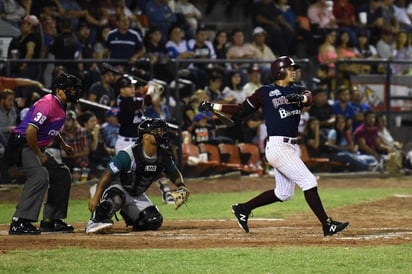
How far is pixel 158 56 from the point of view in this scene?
20938mm

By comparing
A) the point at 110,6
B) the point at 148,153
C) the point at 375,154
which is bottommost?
the point at 375,154

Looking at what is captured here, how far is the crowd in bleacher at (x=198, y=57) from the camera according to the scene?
19.1m

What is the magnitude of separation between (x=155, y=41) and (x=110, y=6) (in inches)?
48.8

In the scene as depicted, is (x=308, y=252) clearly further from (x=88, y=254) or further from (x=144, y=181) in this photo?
(x=144, y=181)

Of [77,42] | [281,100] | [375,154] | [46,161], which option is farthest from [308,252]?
[375,154]

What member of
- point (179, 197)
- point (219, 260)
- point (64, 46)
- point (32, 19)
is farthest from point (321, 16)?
point (219, 260)

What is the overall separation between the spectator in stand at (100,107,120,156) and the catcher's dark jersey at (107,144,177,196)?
661 centimetres

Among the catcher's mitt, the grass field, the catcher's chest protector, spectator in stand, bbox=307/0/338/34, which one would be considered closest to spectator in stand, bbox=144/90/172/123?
the catcher's chest protector

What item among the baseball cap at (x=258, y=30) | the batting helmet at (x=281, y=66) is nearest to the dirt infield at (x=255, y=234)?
the batting helmet at (x=281, y=66)

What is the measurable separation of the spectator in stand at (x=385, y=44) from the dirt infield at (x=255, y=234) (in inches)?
410

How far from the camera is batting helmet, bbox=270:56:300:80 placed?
1176 centimetres

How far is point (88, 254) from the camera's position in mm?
10078

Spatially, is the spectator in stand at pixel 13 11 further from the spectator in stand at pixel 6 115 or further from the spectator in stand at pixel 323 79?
the spectator in stand at pixel 323 79

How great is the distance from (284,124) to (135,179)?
1.80 metres
